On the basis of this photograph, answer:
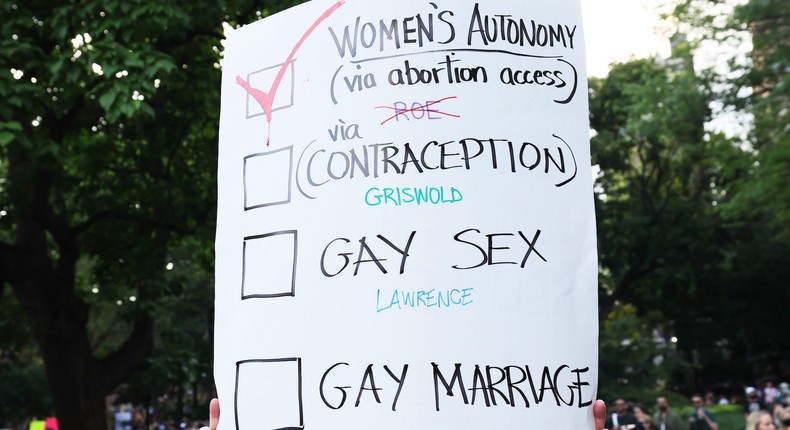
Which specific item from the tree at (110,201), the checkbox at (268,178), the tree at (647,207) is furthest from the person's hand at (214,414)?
the tree at (647,207)

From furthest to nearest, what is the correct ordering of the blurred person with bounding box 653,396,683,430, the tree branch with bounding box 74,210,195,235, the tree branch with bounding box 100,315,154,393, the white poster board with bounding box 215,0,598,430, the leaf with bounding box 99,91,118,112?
the tree branch with bounding box 100,315,154,393 < the blurred person with bounding box 653,396,683,430 < the tree branch with bounding box 74,210,195,235 < the leaf with bounding box 99,91,118,112 < the white poster board with bounding box 215,0,598,430

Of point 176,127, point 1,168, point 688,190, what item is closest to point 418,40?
point 176,127

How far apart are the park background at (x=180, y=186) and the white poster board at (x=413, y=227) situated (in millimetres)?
6661

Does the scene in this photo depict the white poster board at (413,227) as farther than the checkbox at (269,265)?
No

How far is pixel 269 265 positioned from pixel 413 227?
436mm

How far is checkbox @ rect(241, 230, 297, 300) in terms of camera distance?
2789mm

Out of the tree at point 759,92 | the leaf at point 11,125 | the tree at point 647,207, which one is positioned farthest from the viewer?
the tree at point 647,207

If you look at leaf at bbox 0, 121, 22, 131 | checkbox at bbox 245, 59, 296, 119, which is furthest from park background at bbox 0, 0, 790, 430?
checkbox at bbox 245, 59, 296, 119

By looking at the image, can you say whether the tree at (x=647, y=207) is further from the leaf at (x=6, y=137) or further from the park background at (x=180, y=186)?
the leaf at (x=6, y=137)

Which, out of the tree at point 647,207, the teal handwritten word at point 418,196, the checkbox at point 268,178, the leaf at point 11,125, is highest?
the tree at point 647,207

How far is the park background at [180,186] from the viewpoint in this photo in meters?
10.4

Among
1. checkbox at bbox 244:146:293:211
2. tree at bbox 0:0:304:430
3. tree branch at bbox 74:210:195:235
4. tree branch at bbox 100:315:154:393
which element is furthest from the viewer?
tree branch at bbox 100:315:154:393

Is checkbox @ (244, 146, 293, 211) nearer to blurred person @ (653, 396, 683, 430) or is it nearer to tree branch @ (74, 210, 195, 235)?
tree branch @ (74, 210, 195, 235)

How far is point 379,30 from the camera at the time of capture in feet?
9.41
